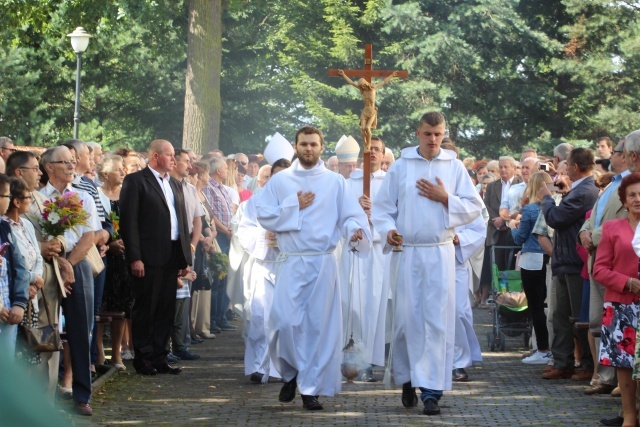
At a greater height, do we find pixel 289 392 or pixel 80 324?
pixel 80 324

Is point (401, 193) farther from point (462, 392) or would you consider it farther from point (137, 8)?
point (137, 8)

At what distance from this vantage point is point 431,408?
8.71 m

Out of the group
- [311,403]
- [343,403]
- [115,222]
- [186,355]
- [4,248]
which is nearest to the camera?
[4,248]

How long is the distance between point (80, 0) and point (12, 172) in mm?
19103

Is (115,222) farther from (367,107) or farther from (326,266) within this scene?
(367,107)

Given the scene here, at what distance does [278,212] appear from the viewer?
935cm

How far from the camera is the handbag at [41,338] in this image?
7000 mm

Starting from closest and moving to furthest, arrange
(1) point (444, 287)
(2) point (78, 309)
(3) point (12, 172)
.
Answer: (3) point (12, 172)
(2) point (78, 309)
(1) point (444, 287)

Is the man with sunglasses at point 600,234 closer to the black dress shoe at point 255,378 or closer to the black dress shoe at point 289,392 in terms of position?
the black dress shoe at point 289,392

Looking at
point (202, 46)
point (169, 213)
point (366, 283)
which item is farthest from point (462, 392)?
point (202, 46)

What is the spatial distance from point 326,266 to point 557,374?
3.18 m

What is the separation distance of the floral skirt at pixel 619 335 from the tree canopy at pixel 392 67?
23547mm

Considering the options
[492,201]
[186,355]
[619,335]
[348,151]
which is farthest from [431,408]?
[492,201]

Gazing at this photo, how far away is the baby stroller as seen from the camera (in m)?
13.4
